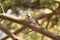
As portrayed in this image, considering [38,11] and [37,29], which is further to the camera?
[38,11]

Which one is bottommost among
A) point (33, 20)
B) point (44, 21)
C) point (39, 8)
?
point (33, 20)

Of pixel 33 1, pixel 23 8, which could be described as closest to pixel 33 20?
pixel 33 1

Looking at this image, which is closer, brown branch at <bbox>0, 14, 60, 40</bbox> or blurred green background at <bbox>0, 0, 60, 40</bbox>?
brown branch at <bbox>0, 14, 60, 40</bbox>

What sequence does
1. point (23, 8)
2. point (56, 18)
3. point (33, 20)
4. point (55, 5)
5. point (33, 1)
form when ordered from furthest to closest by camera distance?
point (23, 8) < point (33, 1) < point (56, 18) < point (55, 5) < point (33, 20)

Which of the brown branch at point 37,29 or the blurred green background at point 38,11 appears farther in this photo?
the blurred green background at point 38,11

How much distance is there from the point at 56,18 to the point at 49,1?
1.23 feet

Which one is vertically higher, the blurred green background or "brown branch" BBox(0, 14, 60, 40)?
the blurred green background

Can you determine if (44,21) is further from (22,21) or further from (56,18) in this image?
(22,21)

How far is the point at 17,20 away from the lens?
1.55 m

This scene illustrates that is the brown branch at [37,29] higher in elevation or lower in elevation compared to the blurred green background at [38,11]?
lower

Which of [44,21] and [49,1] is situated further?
[44,21]

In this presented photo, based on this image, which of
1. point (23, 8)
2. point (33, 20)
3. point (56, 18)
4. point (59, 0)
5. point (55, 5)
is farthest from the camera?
point (23, 8)

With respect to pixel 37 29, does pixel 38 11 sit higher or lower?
higher

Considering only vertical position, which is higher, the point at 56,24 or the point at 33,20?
the point at 56,24
